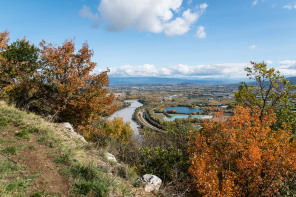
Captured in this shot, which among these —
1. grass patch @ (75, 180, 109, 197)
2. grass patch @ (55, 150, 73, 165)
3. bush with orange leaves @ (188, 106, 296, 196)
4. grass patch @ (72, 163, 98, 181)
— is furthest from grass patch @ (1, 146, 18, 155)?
bush with orange leaves @ (188, 106, 296, 196)

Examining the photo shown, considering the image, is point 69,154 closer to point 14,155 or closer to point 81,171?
point 81,171

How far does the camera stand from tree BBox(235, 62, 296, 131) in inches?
560

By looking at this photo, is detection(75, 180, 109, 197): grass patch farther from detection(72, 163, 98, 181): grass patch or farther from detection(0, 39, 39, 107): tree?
detection(0, 39, 39, 107): tree

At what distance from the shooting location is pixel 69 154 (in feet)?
23.4

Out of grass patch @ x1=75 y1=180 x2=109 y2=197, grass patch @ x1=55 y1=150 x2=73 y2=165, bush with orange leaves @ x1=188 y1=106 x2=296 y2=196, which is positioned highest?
grass patch @ x1=55 y1=150 x2=73 y2=165

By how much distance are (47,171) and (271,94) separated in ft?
64.3

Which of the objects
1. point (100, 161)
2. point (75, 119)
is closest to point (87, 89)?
point (75, 119)

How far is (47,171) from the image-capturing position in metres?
5.89

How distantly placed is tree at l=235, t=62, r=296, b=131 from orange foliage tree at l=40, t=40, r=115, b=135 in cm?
1566

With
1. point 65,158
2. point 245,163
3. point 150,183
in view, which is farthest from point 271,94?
point 65,158

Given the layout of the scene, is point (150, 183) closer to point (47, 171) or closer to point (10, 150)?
point (47, 171)

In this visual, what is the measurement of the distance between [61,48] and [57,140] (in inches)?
459

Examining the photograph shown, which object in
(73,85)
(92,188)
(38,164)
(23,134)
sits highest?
(73,85)

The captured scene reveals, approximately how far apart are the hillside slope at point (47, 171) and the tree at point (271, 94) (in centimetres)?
1530
